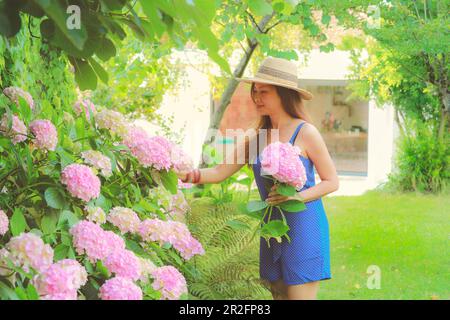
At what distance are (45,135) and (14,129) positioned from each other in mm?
68

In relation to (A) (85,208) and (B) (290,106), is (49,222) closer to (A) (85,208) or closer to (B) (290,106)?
(A) (85,208)

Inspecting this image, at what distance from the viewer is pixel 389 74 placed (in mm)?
Answer: 6562

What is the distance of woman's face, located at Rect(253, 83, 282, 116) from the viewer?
1.90m

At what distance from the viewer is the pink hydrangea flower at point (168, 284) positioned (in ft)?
4.44

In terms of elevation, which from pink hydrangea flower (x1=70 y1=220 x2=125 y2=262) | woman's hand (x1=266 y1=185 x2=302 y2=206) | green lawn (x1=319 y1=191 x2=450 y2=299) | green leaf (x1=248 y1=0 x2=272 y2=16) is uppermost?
green leaf (x1=248 y1=0 x2=272 y2=16)

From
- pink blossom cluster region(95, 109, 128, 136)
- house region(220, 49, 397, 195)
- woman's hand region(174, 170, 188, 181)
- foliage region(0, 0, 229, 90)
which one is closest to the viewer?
foliage region(0, 0, 229, 90)

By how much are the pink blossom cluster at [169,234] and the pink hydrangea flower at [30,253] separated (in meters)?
0.35

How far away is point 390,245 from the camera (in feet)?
19.9

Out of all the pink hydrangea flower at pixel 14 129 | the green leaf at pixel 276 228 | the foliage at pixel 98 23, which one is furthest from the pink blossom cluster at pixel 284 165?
the pink hydrangea flower at pixel 14 129

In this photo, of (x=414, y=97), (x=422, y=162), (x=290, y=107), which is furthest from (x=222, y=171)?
(x=414, y=97)

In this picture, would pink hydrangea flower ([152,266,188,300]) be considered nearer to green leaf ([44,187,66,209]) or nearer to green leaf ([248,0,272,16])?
green leaf ([44,187,66,209])

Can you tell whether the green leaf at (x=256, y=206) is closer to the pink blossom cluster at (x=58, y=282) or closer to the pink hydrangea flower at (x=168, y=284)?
the pink hydrangea flower at (x=168, y=284)

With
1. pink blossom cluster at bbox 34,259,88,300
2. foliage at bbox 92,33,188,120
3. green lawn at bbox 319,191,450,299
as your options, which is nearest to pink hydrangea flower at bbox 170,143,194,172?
pink blossom cluster at bbox 34,259,88,300
